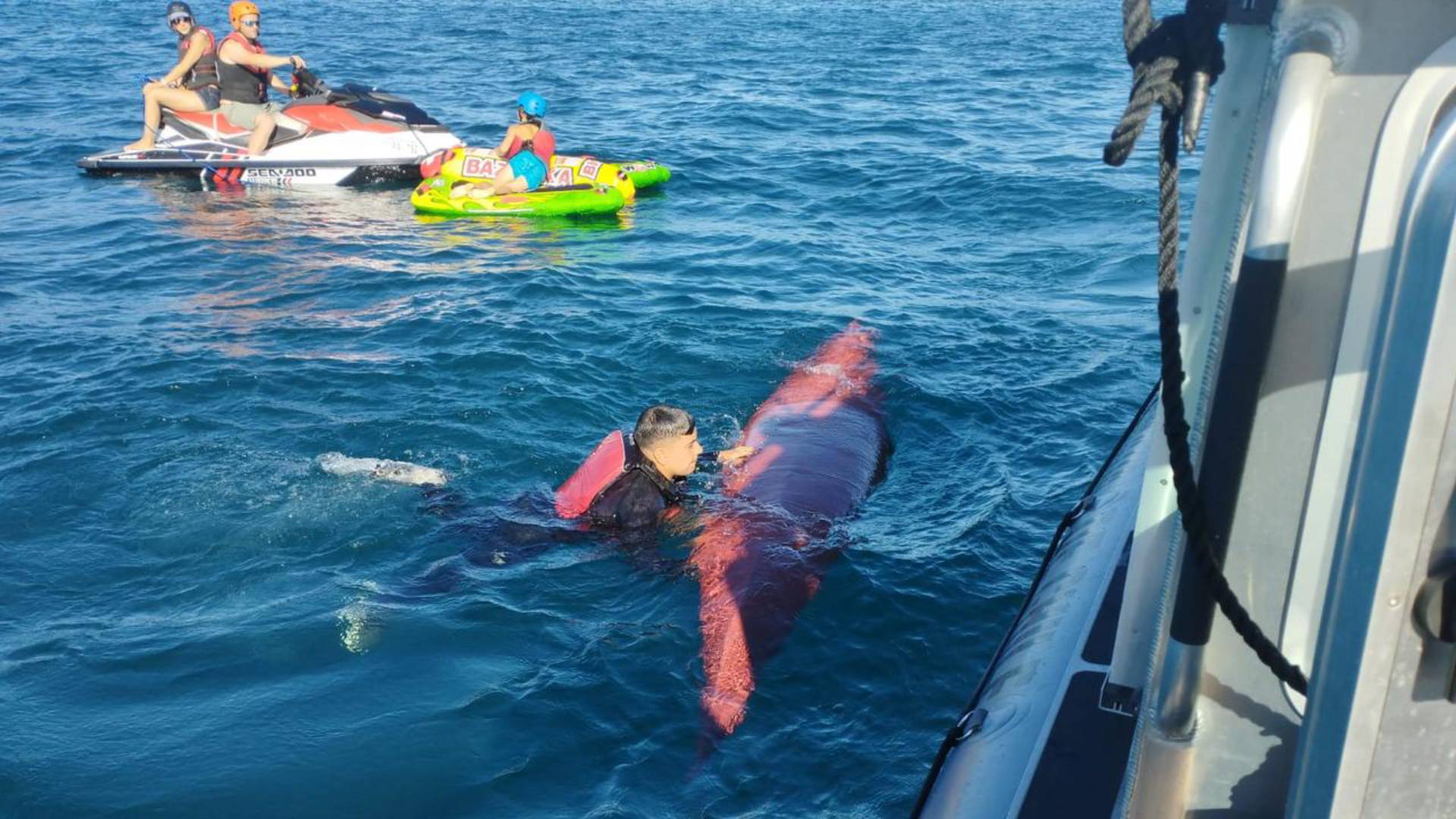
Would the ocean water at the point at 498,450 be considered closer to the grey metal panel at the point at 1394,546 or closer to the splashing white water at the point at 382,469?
the splashing white water at the point at 382,469

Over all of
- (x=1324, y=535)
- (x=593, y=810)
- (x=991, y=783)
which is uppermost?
(x=1324, y=535)

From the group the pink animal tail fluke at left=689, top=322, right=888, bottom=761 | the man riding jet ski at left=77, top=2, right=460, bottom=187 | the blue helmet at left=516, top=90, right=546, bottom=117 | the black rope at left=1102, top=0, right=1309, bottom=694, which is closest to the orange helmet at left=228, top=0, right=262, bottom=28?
the man riding jet ski at left=77, top=2, right=460, bottom=187

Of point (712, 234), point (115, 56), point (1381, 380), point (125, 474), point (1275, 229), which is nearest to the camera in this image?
point (1381, 380)

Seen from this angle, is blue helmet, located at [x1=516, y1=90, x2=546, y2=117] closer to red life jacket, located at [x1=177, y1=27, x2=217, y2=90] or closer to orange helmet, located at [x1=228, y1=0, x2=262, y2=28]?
orange helmet, located at [x1=228, y1=0, x2=262, y2=28]

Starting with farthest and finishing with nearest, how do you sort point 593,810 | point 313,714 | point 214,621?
point 214,621, point 313,714, point 593,810

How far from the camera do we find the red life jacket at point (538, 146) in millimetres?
12766

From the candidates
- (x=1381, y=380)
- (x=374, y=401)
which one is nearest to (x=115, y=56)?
(x=374, y=401)

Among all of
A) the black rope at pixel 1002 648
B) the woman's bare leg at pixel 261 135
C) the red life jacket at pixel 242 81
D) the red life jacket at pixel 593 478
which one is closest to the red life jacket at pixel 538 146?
the woman's bare leg at pixel 261 135

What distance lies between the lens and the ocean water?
191 inches

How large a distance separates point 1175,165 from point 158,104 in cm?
1416

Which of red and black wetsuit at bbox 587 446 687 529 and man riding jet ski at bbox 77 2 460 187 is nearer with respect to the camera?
→ red and black wetsuit at bbox 587 446 687 529

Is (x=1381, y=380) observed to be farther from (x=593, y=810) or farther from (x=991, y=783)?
(x=593, y=810)

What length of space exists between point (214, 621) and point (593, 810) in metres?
2.15

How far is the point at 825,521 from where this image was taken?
6.20m
